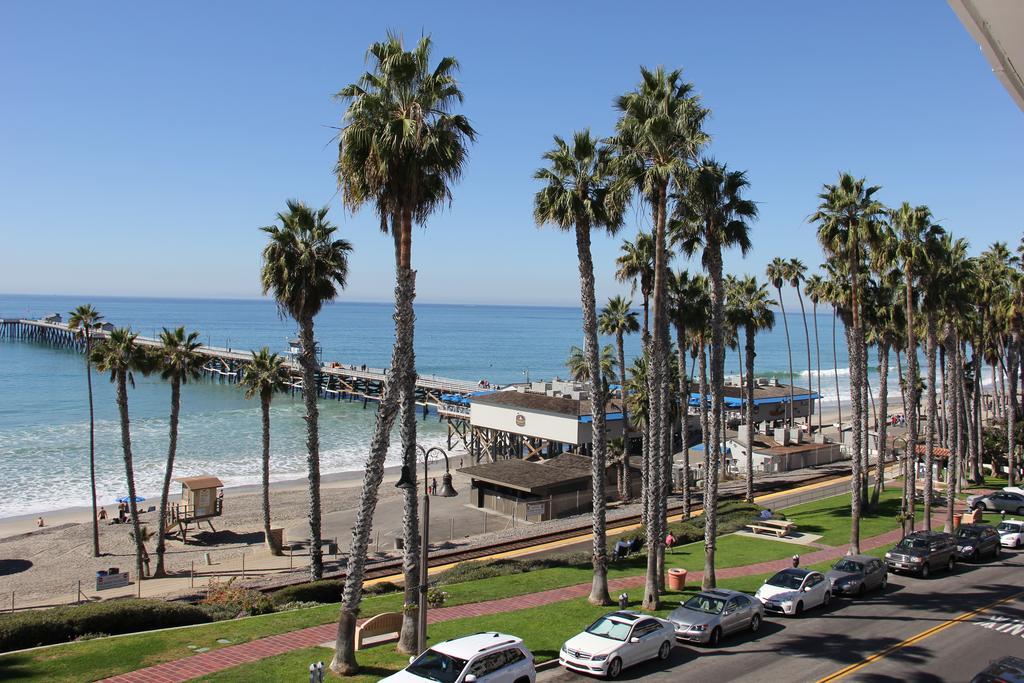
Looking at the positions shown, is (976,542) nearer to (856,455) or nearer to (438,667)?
(856,455)

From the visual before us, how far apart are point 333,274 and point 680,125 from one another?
1573 cm

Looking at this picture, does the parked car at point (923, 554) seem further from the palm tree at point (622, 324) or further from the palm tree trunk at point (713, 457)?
the palm tree at point (622, 324)

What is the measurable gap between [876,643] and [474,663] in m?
12.4

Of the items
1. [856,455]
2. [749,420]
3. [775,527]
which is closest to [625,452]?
[749,420]

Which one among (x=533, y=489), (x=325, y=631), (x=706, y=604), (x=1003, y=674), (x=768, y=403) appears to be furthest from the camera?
(x=768, y=403)

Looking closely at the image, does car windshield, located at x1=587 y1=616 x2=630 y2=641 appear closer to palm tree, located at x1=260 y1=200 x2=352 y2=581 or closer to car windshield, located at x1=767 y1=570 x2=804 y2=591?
car windshield, located at x1=767 y1=570 x2=804 y2=591

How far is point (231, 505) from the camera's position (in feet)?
171

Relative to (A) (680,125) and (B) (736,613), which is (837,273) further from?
(B) (736,613)

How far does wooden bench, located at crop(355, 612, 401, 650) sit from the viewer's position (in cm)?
1986

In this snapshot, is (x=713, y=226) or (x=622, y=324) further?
(x=622, y=324)

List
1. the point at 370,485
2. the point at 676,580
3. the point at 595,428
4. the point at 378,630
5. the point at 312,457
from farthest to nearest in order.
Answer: the point at 312,457
the point at 676,580
the point at 595,428
the point at 378,630
the point at 370,485

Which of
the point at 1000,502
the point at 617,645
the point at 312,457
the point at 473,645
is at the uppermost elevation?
the point at 312,457

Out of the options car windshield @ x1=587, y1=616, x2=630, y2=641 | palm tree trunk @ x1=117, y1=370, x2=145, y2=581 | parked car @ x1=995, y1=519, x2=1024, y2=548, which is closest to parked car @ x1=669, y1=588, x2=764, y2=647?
car windshield @ x1=587, y1=616, x2=630, y2=641

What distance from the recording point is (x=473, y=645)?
1606 centimetres
